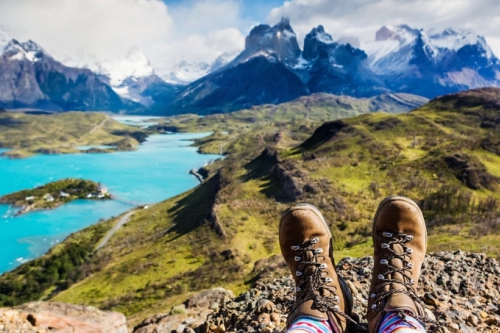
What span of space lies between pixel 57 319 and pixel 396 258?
29.8ft

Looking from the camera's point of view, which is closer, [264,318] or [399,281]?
[399,281]

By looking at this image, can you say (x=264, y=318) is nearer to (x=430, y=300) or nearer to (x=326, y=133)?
(x=430, y=300)

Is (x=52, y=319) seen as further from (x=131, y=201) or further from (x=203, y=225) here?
(x=131, y=201)

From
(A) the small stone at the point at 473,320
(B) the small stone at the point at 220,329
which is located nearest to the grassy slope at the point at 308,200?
(A) the small stone at the point at 473,320

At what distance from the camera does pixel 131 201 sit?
149875 millimetres

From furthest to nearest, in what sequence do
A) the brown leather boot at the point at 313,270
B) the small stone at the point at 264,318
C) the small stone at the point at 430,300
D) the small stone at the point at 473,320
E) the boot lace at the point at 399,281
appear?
the small stone at the point at 264,318 → the small stone at the point at 430,300 → the small stone at the point at 473,320 → the brown leather boot at the point at 313,270 → the boot lace at the point at 399,281

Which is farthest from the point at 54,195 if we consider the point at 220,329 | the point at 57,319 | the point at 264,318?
the point at 264,318

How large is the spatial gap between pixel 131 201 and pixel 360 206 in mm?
116412

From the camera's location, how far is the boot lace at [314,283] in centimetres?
556

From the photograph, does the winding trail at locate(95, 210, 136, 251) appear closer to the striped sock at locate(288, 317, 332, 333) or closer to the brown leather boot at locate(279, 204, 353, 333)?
the brown leather boot at locate(279, 204, 353, 333)

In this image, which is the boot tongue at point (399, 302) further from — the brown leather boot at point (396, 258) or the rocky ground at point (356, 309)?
the rocky ground at point (356, 309)

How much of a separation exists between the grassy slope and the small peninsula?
213ft

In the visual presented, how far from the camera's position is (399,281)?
595 cm

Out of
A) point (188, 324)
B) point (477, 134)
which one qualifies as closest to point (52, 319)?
point (188, 324)
